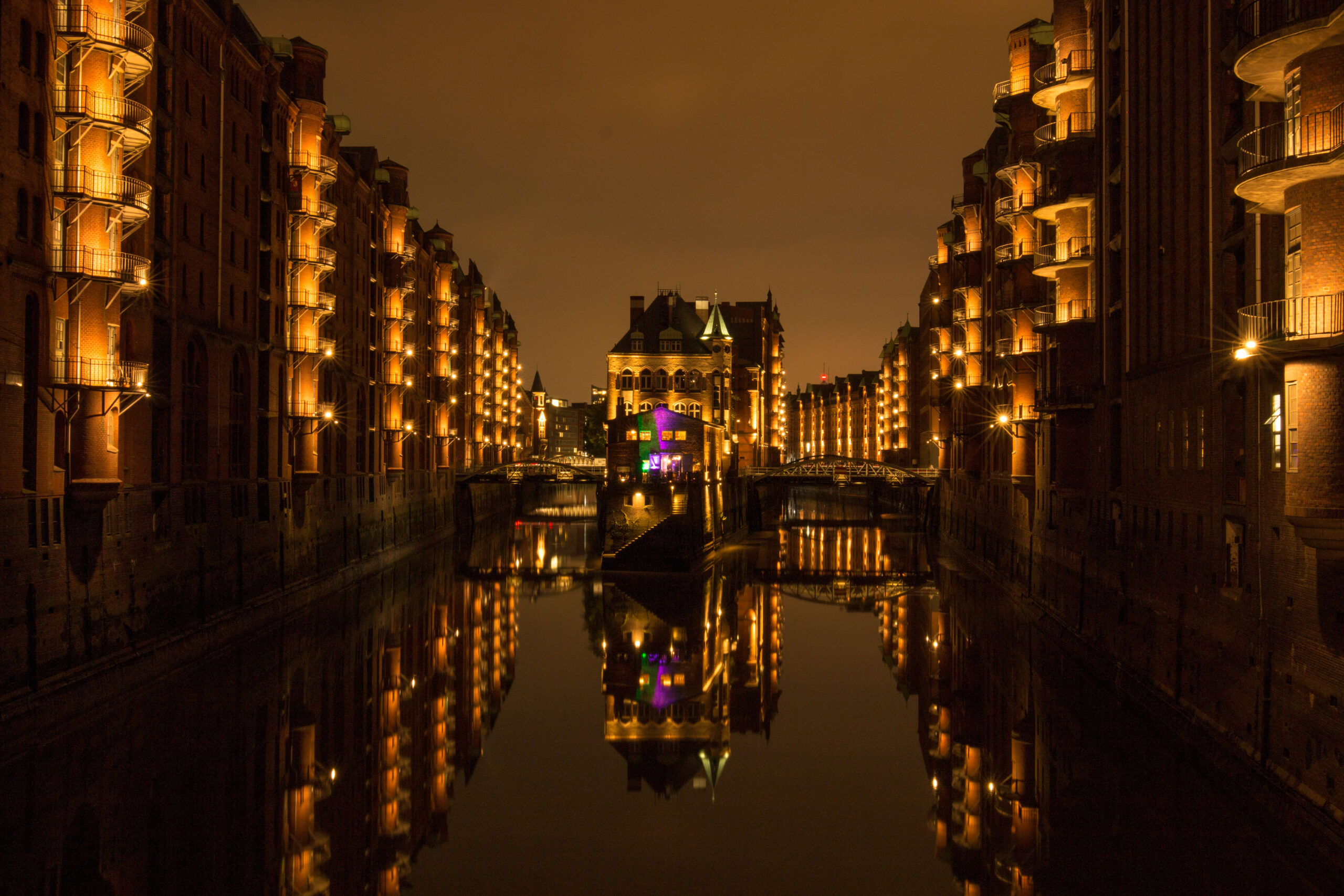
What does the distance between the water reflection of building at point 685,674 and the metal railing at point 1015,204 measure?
17815 millimetres

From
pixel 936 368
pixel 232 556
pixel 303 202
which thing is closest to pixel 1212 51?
pixel 232 556

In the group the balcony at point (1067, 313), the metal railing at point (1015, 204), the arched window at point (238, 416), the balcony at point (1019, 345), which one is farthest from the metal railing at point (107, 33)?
the balcony at point (1019, 345)

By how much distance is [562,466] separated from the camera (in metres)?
80.4

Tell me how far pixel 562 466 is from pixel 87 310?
5584cm

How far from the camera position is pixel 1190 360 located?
76.7 feet

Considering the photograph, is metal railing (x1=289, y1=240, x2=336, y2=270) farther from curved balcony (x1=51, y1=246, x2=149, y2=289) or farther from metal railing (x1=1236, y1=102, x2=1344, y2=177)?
metal railing (x1=1236, y1=102, x2=1344, y2=177)

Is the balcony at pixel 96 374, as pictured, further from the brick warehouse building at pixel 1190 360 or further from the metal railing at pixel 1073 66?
the metal railing at pixel 1073 66

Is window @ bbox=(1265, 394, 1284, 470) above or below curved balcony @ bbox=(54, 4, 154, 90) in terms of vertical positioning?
below

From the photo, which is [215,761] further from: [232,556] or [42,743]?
[232,556]

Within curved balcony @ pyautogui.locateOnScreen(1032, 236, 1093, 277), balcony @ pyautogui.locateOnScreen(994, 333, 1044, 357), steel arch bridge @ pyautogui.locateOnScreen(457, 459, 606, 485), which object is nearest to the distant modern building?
steel arch bridge @ pyautogui.locateOnScreen(457, 459, 606, 485)

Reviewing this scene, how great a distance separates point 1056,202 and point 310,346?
92.6 ft

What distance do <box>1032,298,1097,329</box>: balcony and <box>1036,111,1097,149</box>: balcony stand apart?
4.94 m

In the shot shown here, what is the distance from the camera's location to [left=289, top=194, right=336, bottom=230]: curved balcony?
42.6 metres

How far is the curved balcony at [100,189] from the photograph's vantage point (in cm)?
2436
